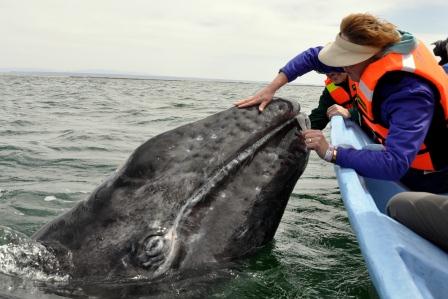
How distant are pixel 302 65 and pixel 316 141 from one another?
6.81 feet

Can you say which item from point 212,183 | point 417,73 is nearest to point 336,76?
point 417,73

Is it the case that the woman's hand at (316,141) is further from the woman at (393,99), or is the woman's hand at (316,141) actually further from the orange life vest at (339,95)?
the orange life vest at (339,95)

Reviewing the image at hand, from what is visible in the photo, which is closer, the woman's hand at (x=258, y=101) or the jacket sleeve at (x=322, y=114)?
the woman's hand at (x=258, y=101)

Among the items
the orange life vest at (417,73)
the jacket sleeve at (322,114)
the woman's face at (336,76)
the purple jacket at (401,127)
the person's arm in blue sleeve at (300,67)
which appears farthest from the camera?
the jacket sleeve at (322,114)

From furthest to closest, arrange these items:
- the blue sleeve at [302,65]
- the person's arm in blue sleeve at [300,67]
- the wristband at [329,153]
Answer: the blue sleeve at [302,65], the person's arm in blue sleeve at [300,67], the wristband at [329,153]

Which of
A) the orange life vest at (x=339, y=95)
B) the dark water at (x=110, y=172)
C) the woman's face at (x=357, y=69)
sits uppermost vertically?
the woman's face at (x=357, y=69)

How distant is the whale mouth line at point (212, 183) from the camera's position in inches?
159

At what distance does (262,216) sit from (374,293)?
107cm

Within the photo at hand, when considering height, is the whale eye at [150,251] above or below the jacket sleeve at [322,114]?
below

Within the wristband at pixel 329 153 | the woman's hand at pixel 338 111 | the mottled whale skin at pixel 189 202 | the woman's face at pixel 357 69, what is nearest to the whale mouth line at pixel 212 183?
the mottled whale skin at pixel 189 202

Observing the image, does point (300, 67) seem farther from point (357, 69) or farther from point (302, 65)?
point (357, 69)

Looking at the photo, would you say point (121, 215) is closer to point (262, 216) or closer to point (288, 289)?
point (262, 216)

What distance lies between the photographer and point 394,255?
3279mm

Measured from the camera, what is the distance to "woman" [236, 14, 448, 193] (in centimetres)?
417
